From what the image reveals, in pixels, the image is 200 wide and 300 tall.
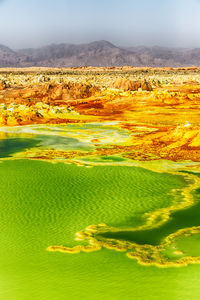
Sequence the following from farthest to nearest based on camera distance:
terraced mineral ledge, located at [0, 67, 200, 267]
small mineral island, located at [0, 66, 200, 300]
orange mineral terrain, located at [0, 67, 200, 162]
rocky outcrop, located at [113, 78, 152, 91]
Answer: rocky outcrop, located at [113, 78, 152, 91], orange mineral terrain, located at [0, 67, 200, 162], terraced mineral ledge, located at [0, 67, 200, 267], small mineral island, located at [0, 66, 200, 300]

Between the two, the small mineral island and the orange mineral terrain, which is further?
the orange mineral terrain

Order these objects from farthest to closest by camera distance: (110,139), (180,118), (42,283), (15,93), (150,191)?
(15,93) < (180,118) < (110,139) < (150,191) < (42,283)

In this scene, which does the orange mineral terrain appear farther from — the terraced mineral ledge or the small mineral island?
the small mineral island

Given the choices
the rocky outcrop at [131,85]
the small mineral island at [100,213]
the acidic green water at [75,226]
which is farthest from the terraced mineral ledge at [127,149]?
the rocky outcrop at [131,85]

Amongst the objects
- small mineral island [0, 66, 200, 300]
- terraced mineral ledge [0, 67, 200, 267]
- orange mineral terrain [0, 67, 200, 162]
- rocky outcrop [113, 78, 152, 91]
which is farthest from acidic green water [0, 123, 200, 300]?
rocky outcrop [113, 78, 152, 91]

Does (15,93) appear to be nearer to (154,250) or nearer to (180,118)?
(180,118)

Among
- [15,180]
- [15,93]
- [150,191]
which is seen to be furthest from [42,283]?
[15,93]

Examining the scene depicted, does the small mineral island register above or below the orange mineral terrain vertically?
below

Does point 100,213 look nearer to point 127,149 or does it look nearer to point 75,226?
point 75,226
